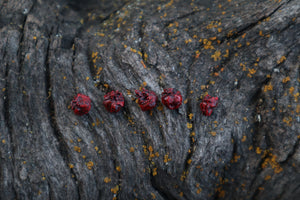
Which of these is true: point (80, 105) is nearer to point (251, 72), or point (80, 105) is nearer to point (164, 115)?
point (164, 115)

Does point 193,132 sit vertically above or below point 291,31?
below

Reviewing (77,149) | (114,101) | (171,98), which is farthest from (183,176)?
Answer: (77,149)

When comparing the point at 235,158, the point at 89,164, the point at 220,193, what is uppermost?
the point at 89,164

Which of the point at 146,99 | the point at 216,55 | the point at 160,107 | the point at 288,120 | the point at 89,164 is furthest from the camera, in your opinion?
the point at 216,55

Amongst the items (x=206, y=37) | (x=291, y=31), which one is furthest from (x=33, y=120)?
(x=291, y=31)

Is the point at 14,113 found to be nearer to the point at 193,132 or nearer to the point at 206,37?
the point at 193,132

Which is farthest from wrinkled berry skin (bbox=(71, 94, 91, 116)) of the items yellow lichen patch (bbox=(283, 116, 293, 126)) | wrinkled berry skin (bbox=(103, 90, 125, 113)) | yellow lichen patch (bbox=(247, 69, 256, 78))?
yellow lichen patch (bbox=(283, 116, 293, 126))

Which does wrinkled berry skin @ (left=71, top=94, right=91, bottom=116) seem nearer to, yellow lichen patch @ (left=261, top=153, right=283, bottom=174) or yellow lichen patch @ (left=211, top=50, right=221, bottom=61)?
yellow lichen patch @ (left=211, top=50, right=221, bottom=61)
